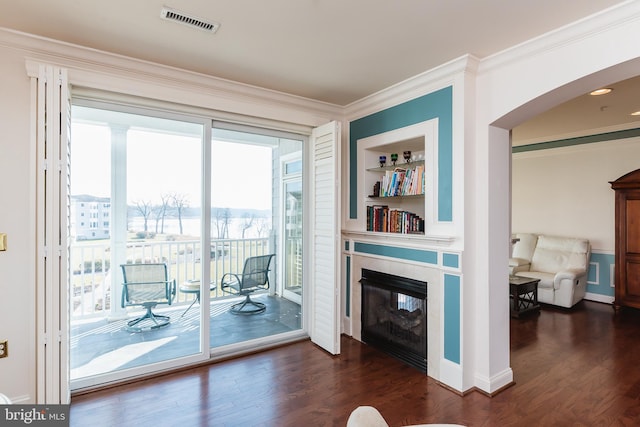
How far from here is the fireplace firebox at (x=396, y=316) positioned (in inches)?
119

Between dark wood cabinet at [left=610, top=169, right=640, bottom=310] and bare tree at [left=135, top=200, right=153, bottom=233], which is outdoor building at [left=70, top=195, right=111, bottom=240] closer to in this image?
bare tree at [left=135, top=200, right=153, bottom=233]

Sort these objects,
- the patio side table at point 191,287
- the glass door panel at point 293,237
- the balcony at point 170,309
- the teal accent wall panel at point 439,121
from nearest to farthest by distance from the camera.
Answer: the teal accent wall panel at point 439,121 → the balcony at point 170,309 → the patio side table at point 191,287 → the glass door panel at point 293,237

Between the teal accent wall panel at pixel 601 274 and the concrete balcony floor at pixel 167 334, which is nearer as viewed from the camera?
the concrete balcony floor at pixel 167 334

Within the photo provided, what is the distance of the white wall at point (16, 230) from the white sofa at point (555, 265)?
595 centimetres

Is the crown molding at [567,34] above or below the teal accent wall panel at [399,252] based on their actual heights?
above

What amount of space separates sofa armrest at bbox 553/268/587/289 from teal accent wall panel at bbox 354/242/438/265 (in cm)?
324

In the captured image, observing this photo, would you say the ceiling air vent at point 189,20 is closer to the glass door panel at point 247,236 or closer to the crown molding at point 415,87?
the glass door panel at point 247,236

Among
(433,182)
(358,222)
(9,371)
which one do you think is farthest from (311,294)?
(9,371)

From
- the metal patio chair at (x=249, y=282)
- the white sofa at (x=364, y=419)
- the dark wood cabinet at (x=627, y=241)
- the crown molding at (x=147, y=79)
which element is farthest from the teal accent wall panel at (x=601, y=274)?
the white sofa at (x=364, y=419)

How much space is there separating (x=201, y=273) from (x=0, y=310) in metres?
1.35

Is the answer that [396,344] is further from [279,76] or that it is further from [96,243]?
[96,243]

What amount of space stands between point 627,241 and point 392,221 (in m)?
3.80

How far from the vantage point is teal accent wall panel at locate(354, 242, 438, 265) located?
2.89 metres

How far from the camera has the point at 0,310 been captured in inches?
89.0
